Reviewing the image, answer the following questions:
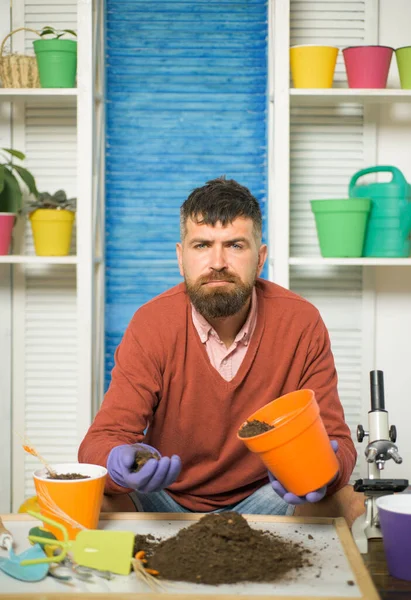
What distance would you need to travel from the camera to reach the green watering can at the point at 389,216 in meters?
2.57

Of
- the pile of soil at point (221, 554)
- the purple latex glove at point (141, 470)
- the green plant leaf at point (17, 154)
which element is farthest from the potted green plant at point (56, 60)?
the pile of soil at point (221, 554)

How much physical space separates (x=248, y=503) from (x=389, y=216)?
3.83 ft

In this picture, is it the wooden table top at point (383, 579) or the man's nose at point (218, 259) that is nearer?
the wooden table top at point (383, 579)

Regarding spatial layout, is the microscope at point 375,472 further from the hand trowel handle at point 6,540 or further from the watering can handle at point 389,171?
the watering can handle at point 389,171

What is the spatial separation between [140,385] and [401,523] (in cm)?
74

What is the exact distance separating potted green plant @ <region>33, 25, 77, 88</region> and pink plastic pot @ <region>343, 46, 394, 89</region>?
0.89 meters

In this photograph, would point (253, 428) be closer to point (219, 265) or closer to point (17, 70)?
point (219, 265)

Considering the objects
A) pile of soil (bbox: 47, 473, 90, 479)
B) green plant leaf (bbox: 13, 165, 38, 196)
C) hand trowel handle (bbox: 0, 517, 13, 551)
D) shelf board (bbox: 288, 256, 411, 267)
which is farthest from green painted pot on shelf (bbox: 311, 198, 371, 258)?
hand trowel handle (bbox: 0, 517, 13, 551)

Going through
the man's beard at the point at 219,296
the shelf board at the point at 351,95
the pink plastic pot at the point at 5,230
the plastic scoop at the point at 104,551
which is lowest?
the plastic scoop at the point at 104,551

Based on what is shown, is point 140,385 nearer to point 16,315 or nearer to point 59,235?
point 59,235

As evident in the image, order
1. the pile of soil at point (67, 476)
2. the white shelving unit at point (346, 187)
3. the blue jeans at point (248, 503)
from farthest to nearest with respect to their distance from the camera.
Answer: the white shelving unit at point (346, 187), the blue jeans at point (248, 503), the pile of soil at point (67, 476)

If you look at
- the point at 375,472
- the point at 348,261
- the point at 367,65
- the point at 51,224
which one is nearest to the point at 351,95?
the point at 367,65

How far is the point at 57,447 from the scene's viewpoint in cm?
296

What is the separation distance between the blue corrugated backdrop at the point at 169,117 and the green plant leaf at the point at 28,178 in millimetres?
311
